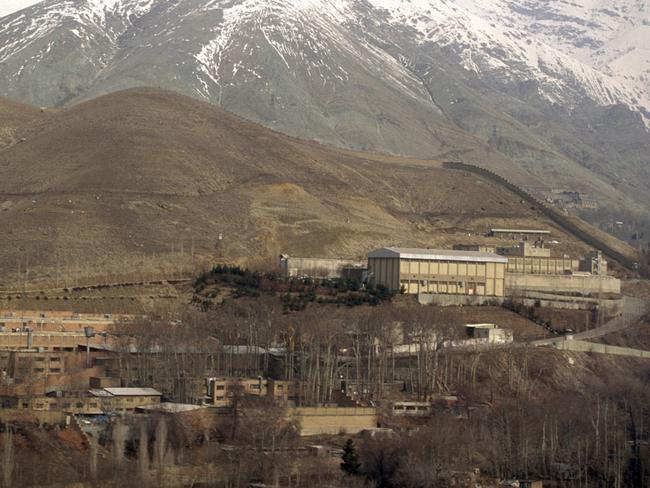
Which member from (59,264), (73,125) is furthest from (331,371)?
(73,125)

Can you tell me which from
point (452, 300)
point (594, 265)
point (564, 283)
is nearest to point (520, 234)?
point (594, 265)

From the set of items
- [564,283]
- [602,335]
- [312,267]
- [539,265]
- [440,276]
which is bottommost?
[602,335]

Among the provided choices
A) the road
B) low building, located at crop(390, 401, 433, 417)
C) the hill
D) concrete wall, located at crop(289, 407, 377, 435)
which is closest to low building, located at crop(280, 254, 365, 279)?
the hill

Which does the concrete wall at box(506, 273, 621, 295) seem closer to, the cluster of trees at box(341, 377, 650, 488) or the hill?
the hill

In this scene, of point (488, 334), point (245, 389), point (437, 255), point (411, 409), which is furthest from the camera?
point (437, 255)

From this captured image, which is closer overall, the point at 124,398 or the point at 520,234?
the point at 124,398

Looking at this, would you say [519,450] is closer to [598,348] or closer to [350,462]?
[350,462]

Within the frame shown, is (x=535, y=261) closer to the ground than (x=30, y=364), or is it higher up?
higher up

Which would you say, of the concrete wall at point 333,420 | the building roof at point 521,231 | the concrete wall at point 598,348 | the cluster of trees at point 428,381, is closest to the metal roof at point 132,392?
the cluster of trees at point 428,381

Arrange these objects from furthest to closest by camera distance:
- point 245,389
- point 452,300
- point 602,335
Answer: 1. point 452,300
2. point 602,335
3. point 245,389
